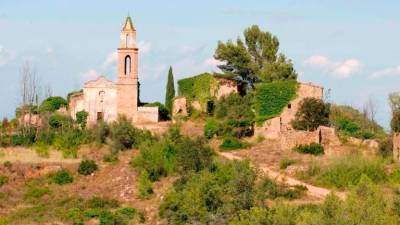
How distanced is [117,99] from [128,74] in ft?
5.37

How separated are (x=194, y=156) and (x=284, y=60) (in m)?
15.6

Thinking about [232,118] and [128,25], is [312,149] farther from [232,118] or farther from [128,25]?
[128,25]

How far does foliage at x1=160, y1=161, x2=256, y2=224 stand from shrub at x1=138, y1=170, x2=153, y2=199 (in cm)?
265

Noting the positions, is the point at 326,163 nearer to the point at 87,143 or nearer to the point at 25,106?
the point at 87,143

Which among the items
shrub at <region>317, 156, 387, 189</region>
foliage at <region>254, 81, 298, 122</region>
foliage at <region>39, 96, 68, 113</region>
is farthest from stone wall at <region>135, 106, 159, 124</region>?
shrub at <region>317, 156, 387, 189</region>

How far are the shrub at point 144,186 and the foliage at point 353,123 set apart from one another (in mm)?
11932

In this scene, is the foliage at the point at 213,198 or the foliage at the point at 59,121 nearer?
the foliage at the point at 213,198

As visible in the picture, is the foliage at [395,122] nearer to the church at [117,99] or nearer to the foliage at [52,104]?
the church at [117,99]

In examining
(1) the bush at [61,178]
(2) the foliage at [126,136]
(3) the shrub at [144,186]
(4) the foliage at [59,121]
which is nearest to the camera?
(3) the shrub at [144,186]

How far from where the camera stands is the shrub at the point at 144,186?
4812 cm

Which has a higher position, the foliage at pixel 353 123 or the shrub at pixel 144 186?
the foliage at pixel 353 123

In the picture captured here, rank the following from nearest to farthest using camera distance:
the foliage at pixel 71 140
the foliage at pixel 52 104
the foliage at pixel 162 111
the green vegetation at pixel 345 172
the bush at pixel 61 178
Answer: the green vegetation at pixel 345 172, the bush at pixel 61 178, the foliage at pixel 71 140, the foliage at pixel 162 111, the foliage at pixel 52 104

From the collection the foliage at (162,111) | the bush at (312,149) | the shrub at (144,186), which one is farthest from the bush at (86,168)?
the bush at (312,149)

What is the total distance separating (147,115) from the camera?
195 feet
